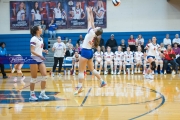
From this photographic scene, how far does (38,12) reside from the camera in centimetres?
2217

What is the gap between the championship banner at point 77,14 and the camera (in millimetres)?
22141

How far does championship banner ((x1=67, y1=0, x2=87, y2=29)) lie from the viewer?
72.6 ft

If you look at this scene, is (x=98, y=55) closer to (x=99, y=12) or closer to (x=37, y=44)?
(x=99, y=12)

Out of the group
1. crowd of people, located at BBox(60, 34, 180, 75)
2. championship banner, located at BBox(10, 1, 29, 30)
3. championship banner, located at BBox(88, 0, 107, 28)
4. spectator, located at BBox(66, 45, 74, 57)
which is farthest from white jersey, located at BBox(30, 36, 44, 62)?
championship banner, located at BBox(10, 1, 29, 30)

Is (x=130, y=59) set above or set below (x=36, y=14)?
below

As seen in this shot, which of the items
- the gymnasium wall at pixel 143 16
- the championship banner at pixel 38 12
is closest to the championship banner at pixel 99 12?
the gymnasium wall at pixel 143 16

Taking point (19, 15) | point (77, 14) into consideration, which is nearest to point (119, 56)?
point (77, 14)

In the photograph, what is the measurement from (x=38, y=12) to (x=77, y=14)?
9.49 feet

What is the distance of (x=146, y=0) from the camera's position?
72.8ft

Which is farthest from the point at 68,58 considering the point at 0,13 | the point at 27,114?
the point at 27,114

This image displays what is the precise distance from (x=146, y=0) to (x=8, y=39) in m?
10.6

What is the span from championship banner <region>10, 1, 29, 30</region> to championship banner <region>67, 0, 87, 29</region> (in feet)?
10.5

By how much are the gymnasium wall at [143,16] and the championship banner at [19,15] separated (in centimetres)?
269

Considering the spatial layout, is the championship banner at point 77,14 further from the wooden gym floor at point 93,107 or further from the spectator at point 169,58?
the wooden gym floor at point 93,107
